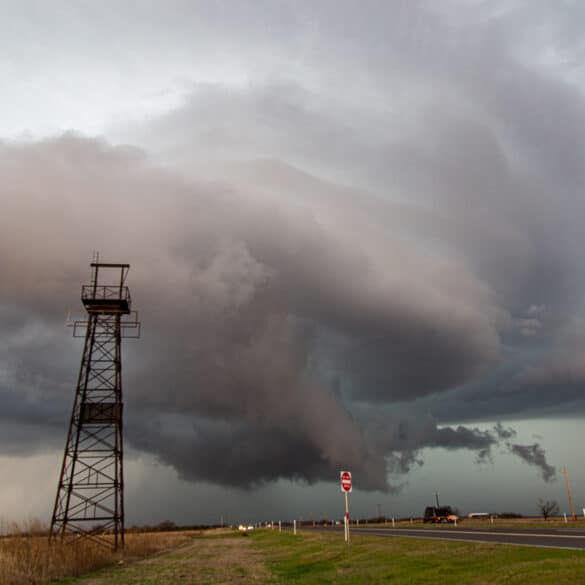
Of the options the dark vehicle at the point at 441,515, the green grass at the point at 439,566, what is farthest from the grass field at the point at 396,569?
the dark vehicle at the point at 441,515

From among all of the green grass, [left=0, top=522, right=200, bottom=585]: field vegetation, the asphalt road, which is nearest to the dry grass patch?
[left=0, top=522, right=200, bottom=585]: field vegetation

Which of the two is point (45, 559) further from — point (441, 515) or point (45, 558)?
point (441, 515)

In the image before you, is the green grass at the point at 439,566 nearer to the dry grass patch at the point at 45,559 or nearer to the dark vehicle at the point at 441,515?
the dry grass patch at the point at 45,559

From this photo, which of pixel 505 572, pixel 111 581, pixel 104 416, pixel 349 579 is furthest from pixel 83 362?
pixel 505 572

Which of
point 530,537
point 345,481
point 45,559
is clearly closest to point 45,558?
point 45,559

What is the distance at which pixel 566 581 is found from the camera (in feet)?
51.1

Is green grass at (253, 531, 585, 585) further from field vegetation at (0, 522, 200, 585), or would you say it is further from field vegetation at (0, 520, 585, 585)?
field vegetation at (0, 522, 200, 585)

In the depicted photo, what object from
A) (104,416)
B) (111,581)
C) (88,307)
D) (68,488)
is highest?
(88,307)

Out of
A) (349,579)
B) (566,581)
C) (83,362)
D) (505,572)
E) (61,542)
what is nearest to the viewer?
(566,581)

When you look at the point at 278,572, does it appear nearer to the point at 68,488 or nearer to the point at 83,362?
the point at 68,488

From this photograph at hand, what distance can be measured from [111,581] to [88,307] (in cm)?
2945

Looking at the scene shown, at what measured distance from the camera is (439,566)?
2167 centimetres

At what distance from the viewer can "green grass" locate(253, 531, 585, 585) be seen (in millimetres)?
17375

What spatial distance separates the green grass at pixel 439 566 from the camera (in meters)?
17.4
